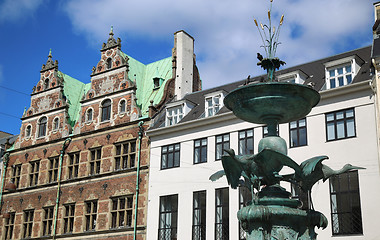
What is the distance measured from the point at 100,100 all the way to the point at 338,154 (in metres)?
15.1

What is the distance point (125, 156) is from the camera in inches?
1113

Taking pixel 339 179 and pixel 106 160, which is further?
pixel 106 160

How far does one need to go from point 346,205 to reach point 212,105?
896cm

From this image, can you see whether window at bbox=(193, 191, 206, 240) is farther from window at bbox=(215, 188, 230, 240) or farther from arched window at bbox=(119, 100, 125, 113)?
arched window at bbox=(119, 100, 125, 113)

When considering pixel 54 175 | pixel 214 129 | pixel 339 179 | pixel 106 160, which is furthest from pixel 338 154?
pixel 54 175

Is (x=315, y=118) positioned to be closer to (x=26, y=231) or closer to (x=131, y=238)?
(x=131, y=238)

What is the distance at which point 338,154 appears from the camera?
69.3ft

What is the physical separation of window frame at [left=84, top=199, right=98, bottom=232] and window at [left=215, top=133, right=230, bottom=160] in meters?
8.06

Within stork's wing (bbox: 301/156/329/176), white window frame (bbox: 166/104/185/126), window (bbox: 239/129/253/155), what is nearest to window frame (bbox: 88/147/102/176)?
white window frame (bbox: 166/104/185/126)

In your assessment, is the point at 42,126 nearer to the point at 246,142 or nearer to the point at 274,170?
the point at 246,142

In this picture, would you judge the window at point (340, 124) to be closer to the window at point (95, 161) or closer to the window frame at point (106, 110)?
the window frame at point (106, 110)

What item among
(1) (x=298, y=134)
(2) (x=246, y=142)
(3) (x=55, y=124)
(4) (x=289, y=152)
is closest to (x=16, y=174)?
(3) (x=55, y=124)

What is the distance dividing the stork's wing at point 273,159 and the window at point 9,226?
26.6 meters

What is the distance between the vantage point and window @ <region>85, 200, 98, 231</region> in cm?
2806
